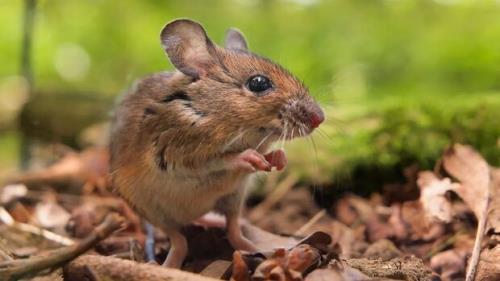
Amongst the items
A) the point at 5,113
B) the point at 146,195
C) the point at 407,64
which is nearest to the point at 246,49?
the point at 146,195

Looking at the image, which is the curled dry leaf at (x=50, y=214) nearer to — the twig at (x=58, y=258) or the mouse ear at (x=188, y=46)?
the mouse ear at (x=188, y=46)

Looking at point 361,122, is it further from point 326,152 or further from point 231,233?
point 231,233

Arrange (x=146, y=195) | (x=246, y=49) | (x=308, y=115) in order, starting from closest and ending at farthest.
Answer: (x=308, y=115) < (x=146, y=195) < (x=246, y=49)

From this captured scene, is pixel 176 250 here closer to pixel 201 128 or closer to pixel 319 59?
pixel 201 128

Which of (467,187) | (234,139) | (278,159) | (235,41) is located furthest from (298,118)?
(467,187)

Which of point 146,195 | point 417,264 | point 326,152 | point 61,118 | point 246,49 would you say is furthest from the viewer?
point 61,118

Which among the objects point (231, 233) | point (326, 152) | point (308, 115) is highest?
point (308, 115)

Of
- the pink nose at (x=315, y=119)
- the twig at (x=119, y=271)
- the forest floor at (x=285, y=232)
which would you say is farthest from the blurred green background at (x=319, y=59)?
the twig at (x=119, y=271)

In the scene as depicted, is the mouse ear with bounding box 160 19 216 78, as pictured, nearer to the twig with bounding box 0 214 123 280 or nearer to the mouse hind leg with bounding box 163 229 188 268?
the mouse hind leg with bounding box 163 229 188 268
